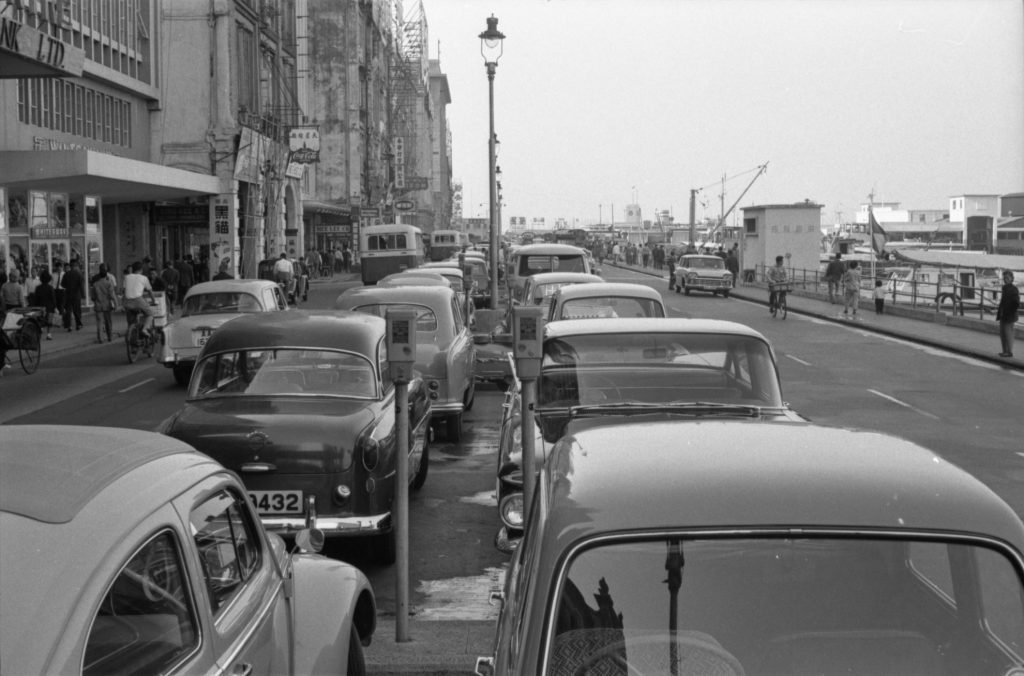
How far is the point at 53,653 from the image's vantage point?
256 centimetres

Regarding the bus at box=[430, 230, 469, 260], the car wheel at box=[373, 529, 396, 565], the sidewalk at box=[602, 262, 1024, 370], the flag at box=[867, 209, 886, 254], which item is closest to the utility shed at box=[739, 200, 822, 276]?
the flag at box=[867, 209, 886, 254]

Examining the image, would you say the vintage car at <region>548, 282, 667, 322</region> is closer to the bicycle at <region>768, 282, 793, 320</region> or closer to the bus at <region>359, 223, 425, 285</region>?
the bicycle at <region>768, 282, 793, 320</region>

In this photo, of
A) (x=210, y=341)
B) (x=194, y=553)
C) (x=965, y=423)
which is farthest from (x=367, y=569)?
(x=965, y=423)

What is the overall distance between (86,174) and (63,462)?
94.7 ft

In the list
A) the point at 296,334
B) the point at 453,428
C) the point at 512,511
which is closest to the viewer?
the point at 512,511

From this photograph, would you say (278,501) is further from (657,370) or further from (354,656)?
(354,656)

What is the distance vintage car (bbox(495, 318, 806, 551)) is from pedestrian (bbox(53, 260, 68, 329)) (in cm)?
2505

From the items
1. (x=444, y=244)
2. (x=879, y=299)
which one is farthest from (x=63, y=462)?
(x=444, y=244)

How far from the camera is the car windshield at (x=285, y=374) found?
9.00m

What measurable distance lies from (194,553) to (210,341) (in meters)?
5.99

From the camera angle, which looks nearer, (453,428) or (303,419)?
(303,419)

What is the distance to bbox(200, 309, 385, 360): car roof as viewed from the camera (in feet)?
30.2

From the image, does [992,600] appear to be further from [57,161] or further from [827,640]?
[57,161]

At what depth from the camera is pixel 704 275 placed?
4972 centimetres
